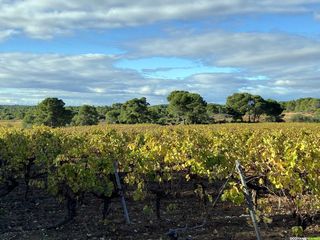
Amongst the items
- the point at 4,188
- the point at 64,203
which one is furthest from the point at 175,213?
the point at 4,188

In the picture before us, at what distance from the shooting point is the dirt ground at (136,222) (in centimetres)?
806

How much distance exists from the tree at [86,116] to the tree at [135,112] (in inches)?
239

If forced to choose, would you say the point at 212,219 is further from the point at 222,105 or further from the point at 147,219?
the point at 222,105

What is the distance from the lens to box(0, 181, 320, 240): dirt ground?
26.5 feet

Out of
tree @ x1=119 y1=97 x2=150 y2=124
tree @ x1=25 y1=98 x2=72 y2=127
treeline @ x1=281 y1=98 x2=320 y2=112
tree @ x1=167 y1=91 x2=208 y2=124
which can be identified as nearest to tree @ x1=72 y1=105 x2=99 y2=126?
tree @ x1=25 y1=98 x2=72 y2=127

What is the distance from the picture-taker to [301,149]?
25.3 feet

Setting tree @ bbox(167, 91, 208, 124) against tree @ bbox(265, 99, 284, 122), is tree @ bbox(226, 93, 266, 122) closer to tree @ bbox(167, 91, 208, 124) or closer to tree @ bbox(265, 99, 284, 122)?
tree @ bbox(265, 99, 284, 122)

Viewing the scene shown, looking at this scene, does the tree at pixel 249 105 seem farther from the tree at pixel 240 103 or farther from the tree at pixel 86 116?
the tree at pixel 86 116

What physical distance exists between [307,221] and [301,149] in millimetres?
1476

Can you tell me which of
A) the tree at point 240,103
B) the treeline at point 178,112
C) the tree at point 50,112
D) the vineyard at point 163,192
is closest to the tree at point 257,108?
the treeline at point 178,112

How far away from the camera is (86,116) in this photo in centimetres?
7806

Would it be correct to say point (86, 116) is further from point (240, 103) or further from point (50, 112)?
point (240, 103)

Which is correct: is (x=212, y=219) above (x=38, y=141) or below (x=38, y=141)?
below

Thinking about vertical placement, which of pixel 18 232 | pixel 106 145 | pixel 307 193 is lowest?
pixel 18 232
